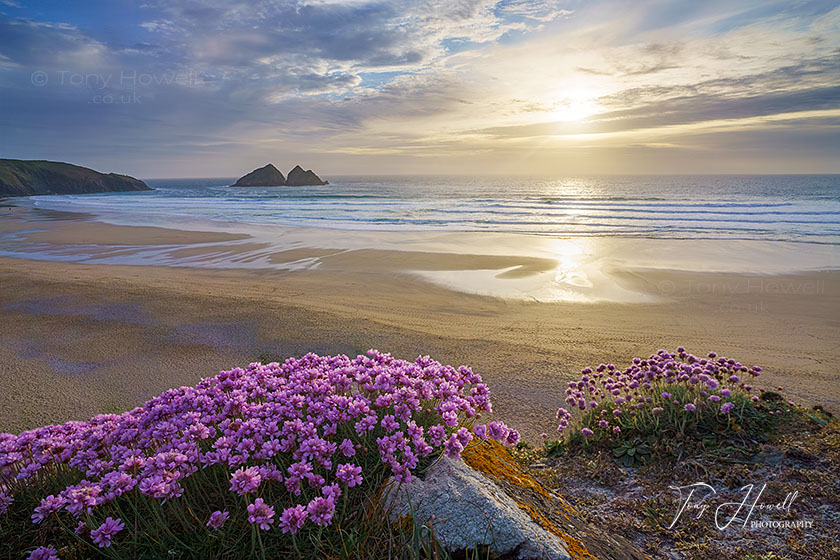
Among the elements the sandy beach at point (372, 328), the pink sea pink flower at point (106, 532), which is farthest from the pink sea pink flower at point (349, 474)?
the sandy beach at point (372, 328)

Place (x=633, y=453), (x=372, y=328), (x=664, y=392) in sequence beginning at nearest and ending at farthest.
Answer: (x=633, y=453), (x=664, y=392), (x=372, y=328)

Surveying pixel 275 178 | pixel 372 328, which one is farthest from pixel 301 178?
pixel 372 328

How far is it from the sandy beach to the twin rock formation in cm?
12387

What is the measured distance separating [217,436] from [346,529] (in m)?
1.03

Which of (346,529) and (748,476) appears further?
(748,476)

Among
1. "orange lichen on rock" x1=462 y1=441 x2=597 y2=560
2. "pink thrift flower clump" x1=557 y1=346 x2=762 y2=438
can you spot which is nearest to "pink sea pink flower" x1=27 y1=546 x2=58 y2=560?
"orange lichen on rock" x1=462 y1=441 x2=597 y2=560

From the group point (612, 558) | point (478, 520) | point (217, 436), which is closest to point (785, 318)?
point (612, 558)

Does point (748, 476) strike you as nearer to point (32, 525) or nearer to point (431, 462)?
point (431, 462)

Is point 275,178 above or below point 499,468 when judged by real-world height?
above

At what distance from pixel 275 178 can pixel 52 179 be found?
50.3 meters

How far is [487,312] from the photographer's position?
10.6 meters

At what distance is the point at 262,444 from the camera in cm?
250

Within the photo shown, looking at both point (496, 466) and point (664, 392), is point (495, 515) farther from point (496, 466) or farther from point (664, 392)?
point (664, 392)

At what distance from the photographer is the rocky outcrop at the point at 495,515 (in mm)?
2203
